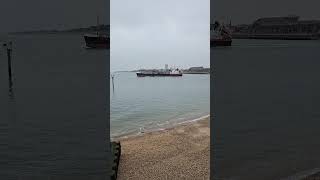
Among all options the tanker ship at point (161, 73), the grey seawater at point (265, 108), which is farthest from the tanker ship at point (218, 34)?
the tanker ship at point (161, 73)

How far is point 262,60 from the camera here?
21.0 feet

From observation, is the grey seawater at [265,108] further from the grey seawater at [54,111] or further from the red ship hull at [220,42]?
the grey seawater at [54,111]

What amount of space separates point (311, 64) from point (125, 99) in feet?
79.7

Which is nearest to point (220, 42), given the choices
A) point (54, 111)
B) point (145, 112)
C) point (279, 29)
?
point (279, 29)

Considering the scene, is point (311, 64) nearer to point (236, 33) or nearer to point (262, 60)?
point (262, 60)

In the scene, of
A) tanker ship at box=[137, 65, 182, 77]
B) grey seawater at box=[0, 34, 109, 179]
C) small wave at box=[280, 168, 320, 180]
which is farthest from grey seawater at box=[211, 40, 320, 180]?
tanker ship at box=[137, 65, 182, 77]

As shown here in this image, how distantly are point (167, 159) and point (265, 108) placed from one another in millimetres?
3250

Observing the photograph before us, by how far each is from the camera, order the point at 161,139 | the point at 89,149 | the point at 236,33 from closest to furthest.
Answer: the point at 89,149 → the point at 236,33 → the point at 161,139

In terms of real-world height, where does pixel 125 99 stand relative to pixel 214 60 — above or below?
below

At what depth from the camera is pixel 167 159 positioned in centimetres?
932

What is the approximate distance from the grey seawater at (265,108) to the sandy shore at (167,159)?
1.58m

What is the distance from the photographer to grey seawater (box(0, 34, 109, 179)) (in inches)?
218

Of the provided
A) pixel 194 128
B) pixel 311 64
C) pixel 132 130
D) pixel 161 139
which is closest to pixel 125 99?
pixel 132 130

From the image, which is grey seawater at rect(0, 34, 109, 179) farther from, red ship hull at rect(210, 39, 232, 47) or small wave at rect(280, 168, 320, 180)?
small wave at rect(280, 168, 320, 180)
